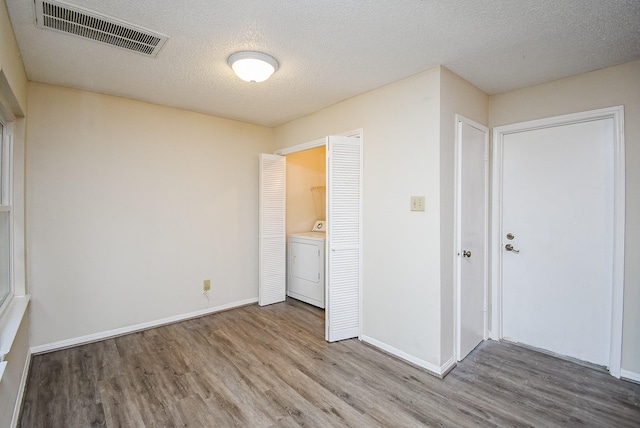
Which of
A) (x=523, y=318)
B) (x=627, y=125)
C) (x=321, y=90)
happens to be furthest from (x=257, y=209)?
(x=627, y=125)

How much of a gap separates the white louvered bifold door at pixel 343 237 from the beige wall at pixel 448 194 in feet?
2.61

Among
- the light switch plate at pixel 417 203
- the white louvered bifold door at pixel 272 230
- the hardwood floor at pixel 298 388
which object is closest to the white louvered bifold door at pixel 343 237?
the hardwood floor at pixel 298 388

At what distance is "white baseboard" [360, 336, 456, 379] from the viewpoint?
233cm

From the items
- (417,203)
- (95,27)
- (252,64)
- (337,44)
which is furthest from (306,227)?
(95,27)

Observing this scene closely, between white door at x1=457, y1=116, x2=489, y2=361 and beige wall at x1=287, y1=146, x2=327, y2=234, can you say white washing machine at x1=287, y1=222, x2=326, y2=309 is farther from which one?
white door at x1=457, y1=116, x2=489, y2=361

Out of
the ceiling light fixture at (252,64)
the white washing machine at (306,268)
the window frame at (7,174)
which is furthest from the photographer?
the white washing machine at (306,268)

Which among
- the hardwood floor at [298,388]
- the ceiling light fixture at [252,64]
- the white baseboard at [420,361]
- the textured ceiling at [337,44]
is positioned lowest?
the hardwood floor at [298,388]

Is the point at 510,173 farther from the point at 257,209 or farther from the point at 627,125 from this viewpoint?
the point at 257,209

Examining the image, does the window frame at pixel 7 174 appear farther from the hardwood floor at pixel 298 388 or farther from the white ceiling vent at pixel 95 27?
the white ceiling vent at pixel 95 27

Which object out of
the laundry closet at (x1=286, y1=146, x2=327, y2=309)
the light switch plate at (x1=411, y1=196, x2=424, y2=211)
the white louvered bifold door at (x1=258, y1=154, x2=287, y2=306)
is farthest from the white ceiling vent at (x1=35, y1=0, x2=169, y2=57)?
the laundry closet at (x1=286, y1=146, x2=327, y2=309)

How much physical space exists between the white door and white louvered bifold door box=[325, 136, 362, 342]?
0.89 meters

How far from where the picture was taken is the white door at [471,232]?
2.54 metres

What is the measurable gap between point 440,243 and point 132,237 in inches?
115

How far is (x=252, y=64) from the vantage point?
2172 millimetres
